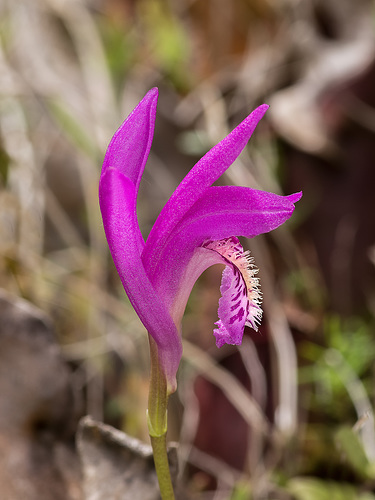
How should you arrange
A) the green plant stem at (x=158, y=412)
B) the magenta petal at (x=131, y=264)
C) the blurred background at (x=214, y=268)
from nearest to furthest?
the magenta petal at (x=131, y=264)
the green plant stem at (x=158, y=412)
the blurred background at (x=214, y=268)

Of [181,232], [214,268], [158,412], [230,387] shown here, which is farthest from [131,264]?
[214,268]

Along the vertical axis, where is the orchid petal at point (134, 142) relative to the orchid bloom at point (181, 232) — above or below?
above

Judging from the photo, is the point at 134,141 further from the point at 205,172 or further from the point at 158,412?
the point at 158,412

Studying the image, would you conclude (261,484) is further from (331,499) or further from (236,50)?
(236,50)

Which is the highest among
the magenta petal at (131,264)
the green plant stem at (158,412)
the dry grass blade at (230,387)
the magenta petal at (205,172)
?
the magenta petal at (205,172)

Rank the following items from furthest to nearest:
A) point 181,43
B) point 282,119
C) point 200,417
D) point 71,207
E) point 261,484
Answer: point 181,43, point 71,207, point 282,119, point 200,417, point 261,484

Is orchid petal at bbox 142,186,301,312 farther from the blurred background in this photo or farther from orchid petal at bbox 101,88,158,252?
the blurred background

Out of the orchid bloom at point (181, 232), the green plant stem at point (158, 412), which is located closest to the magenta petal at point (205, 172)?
the orchid bloom at point (181, 232)

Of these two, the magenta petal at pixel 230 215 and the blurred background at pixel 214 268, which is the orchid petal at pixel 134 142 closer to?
the magenta petal at pixel 230 215

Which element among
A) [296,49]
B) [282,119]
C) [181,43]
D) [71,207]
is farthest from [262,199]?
[181,43]
